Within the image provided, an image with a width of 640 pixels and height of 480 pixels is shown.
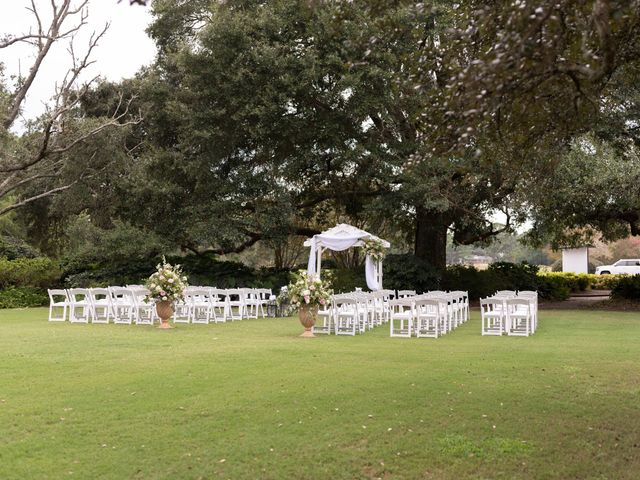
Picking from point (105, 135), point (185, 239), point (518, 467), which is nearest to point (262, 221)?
point (185, 239)

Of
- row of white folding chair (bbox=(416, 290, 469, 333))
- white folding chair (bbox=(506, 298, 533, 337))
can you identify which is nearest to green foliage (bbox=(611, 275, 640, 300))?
row of white folding chair (bbox=(416, 290, 469, 333))

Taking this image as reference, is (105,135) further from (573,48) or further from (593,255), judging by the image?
(593,255)

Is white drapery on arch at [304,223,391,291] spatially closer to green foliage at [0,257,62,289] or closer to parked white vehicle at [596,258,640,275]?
green foliage at [0,257,62,289]

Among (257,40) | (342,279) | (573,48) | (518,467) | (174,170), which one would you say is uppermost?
(257,40)

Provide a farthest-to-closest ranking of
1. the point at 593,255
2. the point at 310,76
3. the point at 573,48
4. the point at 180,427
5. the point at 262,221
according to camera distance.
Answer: the point at 593,255, the point at 262,221, the point at 310,76, the point at 180,427, the point at 573,48

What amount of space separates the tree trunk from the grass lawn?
14582 mm

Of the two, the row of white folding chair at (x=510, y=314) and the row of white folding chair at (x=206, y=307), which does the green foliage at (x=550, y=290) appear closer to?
the row of white folding chair at (x=510, y=314)

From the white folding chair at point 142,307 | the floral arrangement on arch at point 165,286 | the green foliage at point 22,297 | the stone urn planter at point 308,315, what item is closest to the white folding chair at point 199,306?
the white folding chair at point 142,307

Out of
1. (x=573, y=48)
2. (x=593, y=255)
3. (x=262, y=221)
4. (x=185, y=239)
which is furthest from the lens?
(x=593, y=255)

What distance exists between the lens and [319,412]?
6.78 meters

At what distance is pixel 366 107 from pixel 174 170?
856 centimetres

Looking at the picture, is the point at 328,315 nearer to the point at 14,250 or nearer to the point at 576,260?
the point at 14,250

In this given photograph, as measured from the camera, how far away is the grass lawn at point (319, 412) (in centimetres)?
537

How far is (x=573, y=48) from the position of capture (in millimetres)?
5777
